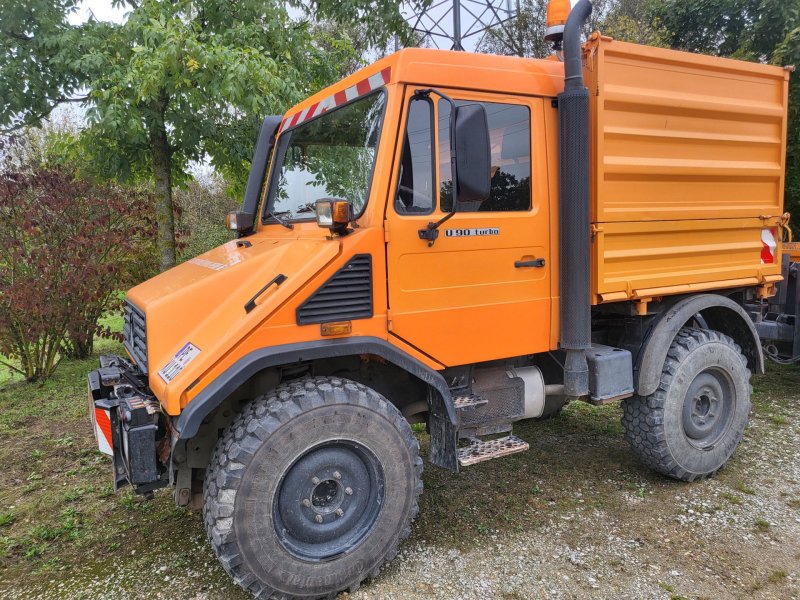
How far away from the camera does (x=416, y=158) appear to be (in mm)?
3031

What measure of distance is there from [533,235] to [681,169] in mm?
1191

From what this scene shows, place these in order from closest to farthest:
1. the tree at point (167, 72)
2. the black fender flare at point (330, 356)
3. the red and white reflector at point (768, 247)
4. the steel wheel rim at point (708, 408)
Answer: the black fender flare at point (330, 356)
the steel wheel rim at point (708, 408)
the red and white reflector at point (768, 247)
the tree at point (167, 72)

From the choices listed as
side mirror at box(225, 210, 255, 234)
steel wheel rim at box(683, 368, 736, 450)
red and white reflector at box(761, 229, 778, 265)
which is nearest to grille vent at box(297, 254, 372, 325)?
side mirror at box(225, 210, 255, 234)

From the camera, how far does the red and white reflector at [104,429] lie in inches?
113

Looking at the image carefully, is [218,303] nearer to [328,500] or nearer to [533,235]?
[328,500]

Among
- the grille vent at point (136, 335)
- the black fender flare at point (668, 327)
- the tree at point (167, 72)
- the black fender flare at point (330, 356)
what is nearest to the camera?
the black fender flare at point (330, 356)

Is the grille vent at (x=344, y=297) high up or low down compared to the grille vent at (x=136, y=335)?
up

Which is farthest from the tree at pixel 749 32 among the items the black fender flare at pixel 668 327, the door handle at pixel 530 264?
the door handle at pixel 530 264

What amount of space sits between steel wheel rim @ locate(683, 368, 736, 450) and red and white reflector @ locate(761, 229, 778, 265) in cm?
94

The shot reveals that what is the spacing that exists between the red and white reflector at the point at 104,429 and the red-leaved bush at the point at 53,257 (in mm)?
4308

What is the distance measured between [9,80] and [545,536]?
6.52 meters

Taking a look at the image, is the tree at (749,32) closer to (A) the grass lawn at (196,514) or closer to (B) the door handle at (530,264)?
(A) the grass lawn at (196,514)

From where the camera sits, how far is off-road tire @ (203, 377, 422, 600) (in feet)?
8.84

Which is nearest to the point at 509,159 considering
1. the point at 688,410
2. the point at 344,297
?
the point at 344,297
